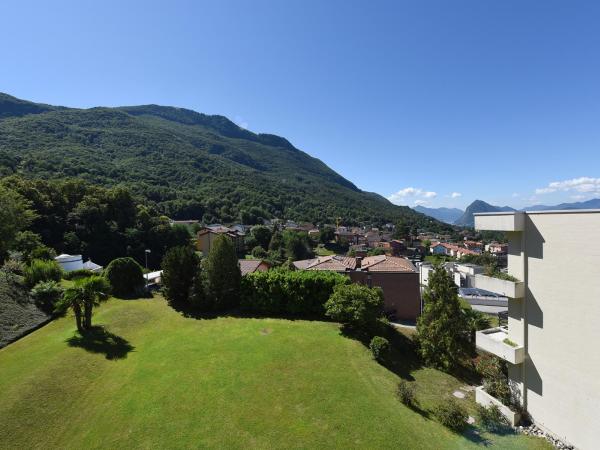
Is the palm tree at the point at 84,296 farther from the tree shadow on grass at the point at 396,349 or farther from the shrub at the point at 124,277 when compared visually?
the tree shadow on grass at the point at 396,349

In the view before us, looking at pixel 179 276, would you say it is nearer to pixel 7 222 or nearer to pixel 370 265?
pixel 7 222

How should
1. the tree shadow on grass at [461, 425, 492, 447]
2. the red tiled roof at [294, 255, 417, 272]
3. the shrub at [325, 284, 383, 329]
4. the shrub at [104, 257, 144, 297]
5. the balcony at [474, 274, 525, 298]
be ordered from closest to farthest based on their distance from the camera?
the tree shadow on grass at [461, 425, 492, 447] < the balcony at [474, 274, 525, 298] < the shrub at [325, 284, 383, 329] < the shrub at [104, 257, 144, 297] < the red tiled roof at [294, 255, 417, 272]

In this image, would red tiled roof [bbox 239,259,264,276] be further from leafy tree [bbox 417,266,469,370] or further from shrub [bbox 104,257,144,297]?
leafy tree [bbox 417,266,469,370]

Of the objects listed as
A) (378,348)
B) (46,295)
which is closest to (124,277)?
(46,295)

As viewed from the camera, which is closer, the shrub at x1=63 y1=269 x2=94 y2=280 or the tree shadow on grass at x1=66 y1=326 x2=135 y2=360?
the tree shadow on grass at x1=66 y1=326 x2=135 y2=360

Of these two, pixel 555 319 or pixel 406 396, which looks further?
pixel 406 396

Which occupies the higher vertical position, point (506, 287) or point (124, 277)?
point (506, 287)

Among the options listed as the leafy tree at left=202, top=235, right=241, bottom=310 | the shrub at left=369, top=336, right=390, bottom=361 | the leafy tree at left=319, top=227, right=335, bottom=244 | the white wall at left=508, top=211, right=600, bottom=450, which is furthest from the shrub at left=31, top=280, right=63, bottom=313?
the leafy tree at left=319, top=227, right=335, bottom=244

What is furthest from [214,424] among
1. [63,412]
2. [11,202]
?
[11,202]
